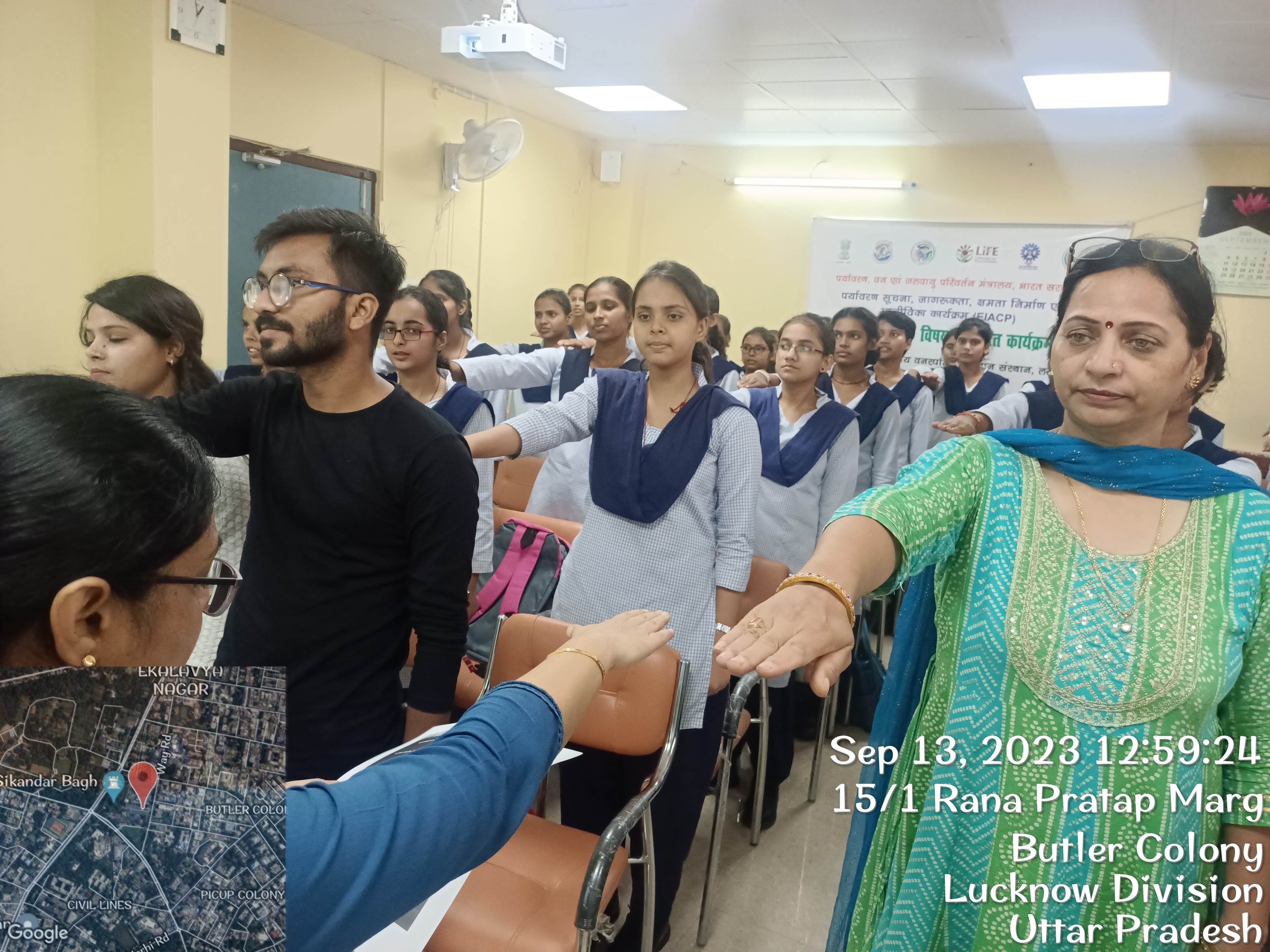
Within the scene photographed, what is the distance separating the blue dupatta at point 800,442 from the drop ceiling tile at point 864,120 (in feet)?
12.2

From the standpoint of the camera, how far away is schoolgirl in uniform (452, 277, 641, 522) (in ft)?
8.40

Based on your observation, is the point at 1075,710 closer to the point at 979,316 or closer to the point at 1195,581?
the point at 1195,581

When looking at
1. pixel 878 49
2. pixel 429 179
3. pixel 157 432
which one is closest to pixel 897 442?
pixel 878 49

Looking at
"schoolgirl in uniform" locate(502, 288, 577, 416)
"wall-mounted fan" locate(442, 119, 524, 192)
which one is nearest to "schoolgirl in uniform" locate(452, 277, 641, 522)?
"schoolgirl in uniform" locate(502, 288, 577, 416)

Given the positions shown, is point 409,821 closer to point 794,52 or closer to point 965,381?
point 794,52

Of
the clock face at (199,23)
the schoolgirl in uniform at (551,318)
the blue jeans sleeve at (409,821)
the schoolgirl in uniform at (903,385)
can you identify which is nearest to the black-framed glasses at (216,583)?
the blue jeans sleeve at (409,821)

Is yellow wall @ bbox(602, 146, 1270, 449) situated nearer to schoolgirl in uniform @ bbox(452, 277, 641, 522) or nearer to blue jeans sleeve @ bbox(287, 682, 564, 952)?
schoolgirl in uniform @ bbox(452, 277, 641, 522)

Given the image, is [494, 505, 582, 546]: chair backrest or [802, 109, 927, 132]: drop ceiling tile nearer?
[494, 505, 582, 546]: chair backrest

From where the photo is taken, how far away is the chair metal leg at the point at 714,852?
1.94m

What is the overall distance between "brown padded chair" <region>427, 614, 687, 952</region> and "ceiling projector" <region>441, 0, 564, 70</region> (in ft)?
9.20

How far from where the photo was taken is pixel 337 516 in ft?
4.01

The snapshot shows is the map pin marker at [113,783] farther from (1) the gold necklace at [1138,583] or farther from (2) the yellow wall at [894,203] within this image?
(2) the yellow wall at [894,203]

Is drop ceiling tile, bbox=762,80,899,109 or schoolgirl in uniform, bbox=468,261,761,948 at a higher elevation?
drop ceiling tile, bbox=762,80,899,109

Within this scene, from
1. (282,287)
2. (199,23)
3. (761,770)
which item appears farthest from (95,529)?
(199,23)
